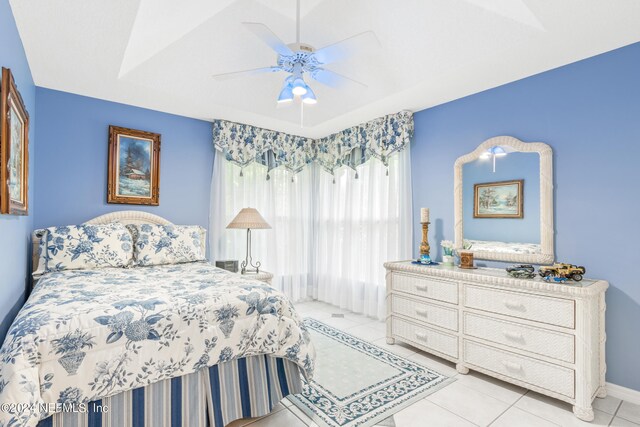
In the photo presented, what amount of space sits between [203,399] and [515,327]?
7.12 ft

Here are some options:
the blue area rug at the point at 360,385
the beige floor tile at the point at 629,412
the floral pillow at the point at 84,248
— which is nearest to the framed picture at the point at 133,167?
the floral pillow at the point at 84,248

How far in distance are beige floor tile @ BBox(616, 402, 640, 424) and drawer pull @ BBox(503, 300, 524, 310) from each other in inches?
32.5

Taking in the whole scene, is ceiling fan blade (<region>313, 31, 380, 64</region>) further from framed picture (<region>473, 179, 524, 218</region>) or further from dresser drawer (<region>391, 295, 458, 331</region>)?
dresser drawer (<region>391, 295, 458, 331</region>)

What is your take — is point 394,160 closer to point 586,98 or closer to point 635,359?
point 586,98

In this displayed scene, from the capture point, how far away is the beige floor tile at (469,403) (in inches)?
81.7

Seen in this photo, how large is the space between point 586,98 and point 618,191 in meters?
0.76

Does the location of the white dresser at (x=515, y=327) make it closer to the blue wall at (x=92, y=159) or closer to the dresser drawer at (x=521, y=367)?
the dresser drawer at (x=521, y=367)

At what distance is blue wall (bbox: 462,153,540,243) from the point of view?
2764mm

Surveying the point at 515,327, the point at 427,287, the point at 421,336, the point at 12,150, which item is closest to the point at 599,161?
the point at 515,327

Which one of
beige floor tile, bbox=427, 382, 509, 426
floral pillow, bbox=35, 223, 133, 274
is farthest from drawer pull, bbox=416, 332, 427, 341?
floral pillow, bbox=35, 223, 133, 274

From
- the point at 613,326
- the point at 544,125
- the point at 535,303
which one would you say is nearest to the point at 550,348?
the point at 535,303

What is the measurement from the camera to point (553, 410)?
2.15 meters

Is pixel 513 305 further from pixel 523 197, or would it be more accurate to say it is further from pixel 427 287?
pixel 523 197

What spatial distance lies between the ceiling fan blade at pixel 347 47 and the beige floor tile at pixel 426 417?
2.39 m
